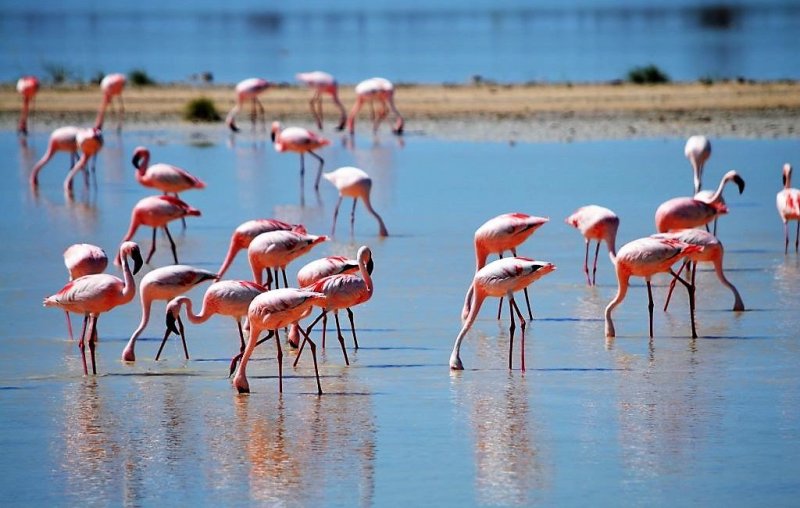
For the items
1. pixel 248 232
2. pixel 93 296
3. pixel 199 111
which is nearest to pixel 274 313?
pixel 93 296

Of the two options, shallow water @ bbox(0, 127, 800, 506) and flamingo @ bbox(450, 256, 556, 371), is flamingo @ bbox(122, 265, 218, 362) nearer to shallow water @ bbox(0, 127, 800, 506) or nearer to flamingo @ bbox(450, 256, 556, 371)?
shallow water @ bbox(0, 127, 800, 506)

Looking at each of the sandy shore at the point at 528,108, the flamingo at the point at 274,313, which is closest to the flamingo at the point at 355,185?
the flamingo at the point at 274,313

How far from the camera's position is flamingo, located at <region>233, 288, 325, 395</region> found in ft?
24.7

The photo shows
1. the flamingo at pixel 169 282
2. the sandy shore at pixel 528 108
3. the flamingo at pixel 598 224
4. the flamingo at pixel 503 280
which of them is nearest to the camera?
the flamingo at pixel 503 280

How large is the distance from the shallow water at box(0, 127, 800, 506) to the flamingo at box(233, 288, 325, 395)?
5.7 inches

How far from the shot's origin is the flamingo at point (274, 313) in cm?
754

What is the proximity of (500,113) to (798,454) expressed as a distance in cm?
1628

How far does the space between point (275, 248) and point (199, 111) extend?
14615mm

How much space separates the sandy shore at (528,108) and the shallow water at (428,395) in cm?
649

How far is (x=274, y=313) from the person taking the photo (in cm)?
754

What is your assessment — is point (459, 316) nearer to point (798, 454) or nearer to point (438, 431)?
point (438, 431)

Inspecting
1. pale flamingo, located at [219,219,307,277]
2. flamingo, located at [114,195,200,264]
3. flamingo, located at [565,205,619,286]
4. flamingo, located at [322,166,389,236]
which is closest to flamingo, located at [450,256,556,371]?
flamingo, located at [565,205,619,286]

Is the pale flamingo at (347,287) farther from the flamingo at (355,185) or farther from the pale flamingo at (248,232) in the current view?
the flamingo at (355,185)

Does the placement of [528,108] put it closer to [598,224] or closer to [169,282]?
[598,224]
